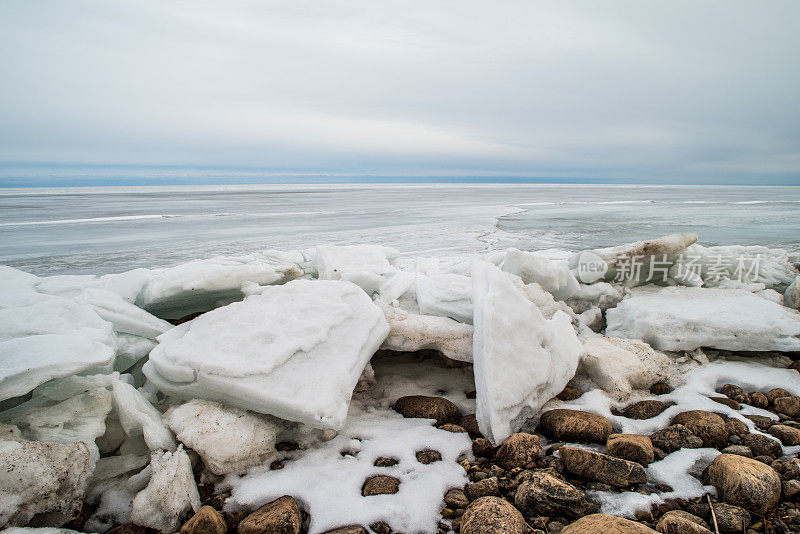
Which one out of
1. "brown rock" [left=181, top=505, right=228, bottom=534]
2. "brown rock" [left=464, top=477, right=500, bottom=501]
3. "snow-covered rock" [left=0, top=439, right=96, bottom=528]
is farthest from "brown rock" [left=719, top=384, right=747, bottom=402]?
"snow-covered rock" [left=0, top=439, right=96, bottom=528]

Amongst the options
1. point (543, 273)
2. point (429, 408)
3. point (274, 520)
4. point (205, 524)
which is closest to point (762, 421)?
point (429, 408)

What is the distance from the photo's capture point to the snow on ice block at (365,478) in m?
1.88

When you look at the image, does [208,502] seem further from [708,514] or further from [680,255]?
[680,255]

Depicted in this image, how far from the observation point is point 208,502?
200 centimetres

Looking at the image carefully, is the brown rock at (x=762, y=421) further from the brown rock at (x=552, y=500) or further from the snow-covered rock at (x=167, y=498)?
the snow-covered rock at (x=167, y=498)

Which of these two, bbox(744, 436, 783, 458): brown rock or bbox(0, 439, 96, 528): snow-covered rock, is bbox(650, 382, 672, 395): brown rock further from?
bbox(0, 439, 96, 528): snow-covered rock

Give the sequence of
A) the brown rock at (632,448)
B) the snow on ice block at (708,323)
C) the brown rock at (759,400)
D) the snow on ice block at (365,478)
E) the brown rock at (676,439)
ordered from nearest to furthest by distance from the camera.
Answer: the snow on ice block at (365,478) < the brown rock at (632,448) < the brown rock at (676,439) < the brown rock at (759,400) < the snow on ice block at (708,323)

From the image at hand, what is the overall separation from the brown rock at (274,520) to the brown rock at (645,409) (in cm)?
185

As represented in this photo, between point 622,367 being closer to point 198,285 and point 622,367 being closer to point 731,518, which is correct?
point 731,518

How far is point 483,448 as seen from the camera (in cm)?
227

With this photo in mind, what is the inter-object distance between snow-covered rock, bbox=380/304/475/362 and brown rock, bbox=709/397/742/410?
1445 millimetres

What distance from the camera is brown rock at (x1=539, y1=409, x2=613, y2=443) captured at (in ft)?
7.67

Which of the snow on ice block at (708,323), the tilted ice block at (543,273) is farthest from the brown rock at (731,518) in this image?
the tilted ice block at (543,273)

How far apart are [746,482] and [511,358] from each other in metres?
1.11
